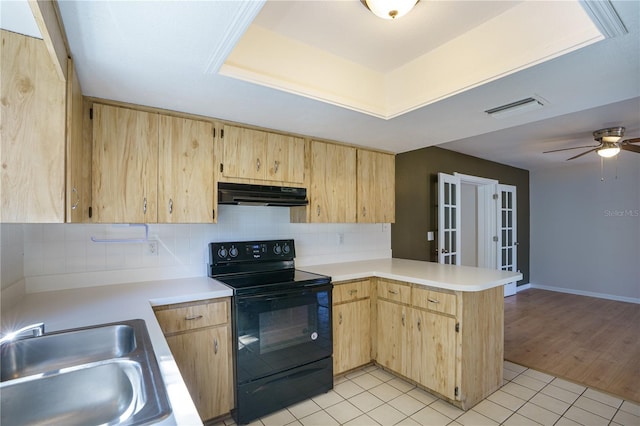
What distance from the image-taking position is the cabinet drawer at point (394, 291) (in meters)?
2.62

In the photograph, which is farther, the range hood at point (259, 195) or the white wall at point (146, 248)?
the range hood at point (259, 195)

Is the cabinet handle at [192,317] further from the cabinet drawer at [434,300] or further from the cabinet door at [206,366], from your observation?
the cabinet drawer at [434,300]

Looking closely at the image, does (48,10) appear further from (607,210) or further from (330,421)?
(607,210)

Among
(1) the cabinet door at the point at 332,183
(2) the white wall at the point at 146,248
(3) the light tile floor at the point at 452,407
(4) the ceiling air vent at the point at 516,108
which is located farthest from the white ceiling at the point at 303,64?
(3) the light tile floor at the point at 452,407

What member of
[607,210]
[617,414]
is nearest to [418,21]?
[617,414]

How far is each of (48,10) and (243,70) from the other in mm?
814

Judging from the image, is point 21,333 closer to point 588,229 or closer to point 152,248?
point 152,248

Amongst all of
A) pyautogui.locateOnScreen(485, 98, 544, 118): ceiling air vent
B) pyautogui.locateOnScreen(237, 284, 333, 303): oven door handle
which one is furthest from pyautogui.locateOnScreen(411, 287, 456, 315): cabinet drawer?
pyautogui.locateOnScreen(485, 98, 544, 118): ceiling air vent

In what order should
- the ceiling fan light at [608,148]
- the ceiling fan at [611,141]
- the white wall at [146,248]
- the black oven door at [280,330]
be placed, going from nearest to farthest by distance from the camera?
the white wall at [146,248] → the black oven door at [280,330] → the ceiling fan at [611,141] → the ceiling fan light at [608,148]

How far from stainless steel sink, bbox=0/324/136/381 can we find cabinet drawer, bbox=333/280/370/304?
1600 millimetres

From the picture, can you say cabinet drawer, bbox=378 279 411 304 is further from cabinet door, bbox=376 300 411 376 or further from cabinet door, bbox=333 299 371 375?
cabinet door, bbox=333 299 371 375

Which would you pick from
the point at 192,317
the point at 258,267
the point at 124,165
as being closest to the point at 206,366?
the point at 192,317

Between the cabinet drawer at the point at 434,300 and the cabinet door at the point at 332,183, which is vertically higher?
the cabinet door at the point at 332,183

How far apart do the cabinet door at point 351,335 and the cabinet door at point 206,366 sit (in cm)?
90
